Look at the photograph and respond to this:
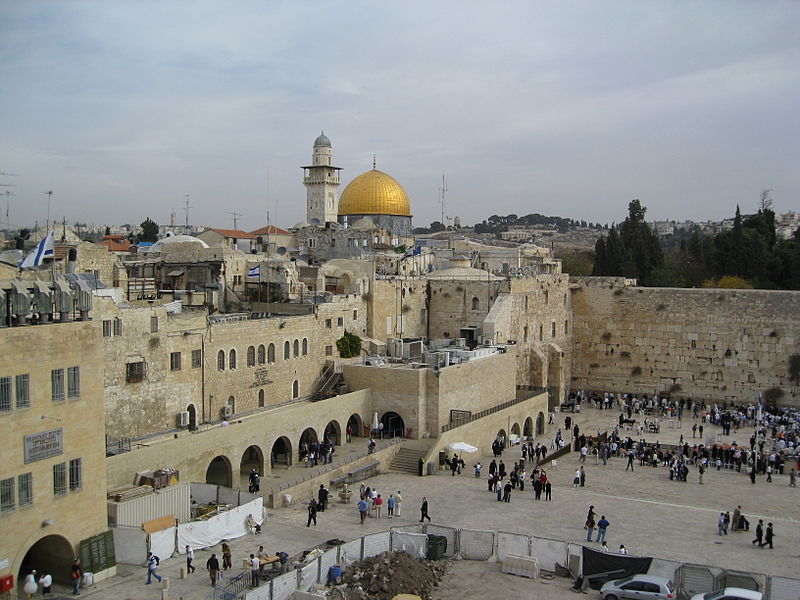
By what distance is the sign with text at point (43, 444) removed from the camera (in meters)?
14.0

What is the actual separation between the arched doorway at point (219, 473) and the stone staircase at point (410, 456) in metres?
5.31

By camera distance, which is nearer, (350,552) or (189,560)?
(189,560)

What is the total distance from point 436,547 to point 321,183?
47731 mm

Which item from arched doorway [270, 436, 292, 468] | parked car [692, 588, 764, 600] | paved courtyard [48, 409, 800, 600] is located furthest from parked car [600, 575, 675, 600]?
arched doorway [270, 436, 292, 468]

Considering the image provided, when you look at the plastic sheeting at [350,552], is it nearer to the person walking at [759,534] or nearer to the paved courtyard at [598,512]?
the paved courtyard at [598,512]

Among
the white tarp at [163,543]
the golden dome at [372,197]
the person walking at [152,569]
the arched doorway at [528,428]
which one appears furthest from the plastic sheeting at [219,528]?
the golden dome at [372,197]

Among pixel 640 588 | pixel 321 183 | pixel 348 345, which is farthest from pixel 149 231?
pixel 640 588

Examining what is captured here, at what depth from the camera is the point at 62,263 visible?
24719 millimetres

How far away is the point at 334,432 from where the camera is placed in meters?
26.5

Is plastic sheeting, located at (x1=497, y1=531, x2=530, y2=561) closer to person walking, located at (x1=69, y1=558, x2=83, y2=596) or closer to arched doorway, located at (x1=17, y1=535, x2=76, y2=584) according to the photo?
person walking, located at (x1=69, y1=558, x2=83, y2=596)

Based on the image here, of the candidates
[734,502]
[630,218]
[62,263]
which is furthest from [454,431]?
[630,218]

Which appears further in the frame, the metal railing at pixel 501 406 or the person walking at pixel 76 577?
the metal railing at pixel 501 406

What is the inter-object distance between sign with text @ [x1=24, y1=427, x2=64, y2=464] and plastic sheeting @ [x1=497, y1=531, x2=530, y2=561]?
29.6 feet

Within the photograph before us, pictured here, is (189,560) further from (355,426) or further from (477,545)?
(355,426)
